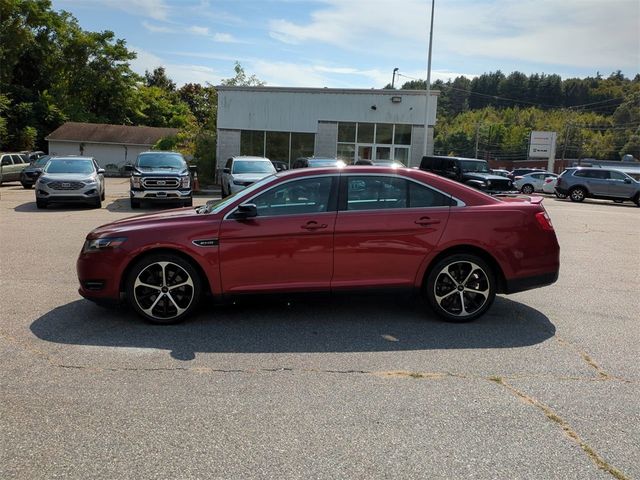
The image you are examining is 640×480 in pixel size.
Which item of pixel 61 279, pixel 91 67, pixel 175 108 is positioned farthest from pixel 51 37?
pixel 61 279

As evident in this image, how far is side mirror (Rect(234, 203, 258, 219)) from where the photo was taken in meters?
5.32

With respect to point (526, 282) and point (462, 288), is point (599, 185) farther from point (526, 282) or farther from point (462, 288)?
point (462, 288)

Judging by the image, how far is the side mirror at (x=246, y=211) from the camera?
5.32 m

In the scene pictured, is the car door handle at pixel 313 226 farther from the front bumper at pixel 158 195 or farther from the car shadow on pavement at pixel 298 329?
the front bumper at pixel 158 195

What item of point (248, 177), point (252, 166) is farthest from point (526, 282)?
point (252, 166)

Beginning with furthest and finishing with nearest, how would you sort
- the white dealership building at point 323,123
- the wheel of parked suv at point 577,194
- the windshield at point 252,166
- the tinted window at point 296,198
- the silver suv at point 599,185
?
1. the white dealership building at point 323,123
2. the wheel of parked suv at point 577,194
3. the silver suv at point 599,185
4. the windshield at point 252,166
5. the tinted window at point 296,198

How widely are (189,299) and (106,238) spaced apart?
3.40 ft

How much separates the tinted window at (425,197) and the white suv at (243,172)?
38.3 feet

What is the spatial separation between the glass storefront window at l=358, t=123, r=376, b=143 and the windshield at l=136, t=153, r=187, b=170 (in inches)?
538

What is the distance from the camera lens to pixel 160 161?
1733 cm

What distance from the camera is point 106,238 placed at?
17.7 ft

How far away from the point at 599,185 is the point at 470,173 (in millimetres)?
8776

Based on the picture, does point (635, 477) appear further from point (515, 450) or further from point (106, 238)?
point (106, 238)

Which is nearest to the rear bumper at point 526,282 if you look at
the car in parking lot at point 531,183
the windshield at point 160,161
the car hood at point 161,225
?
the car hood at point 161,225
